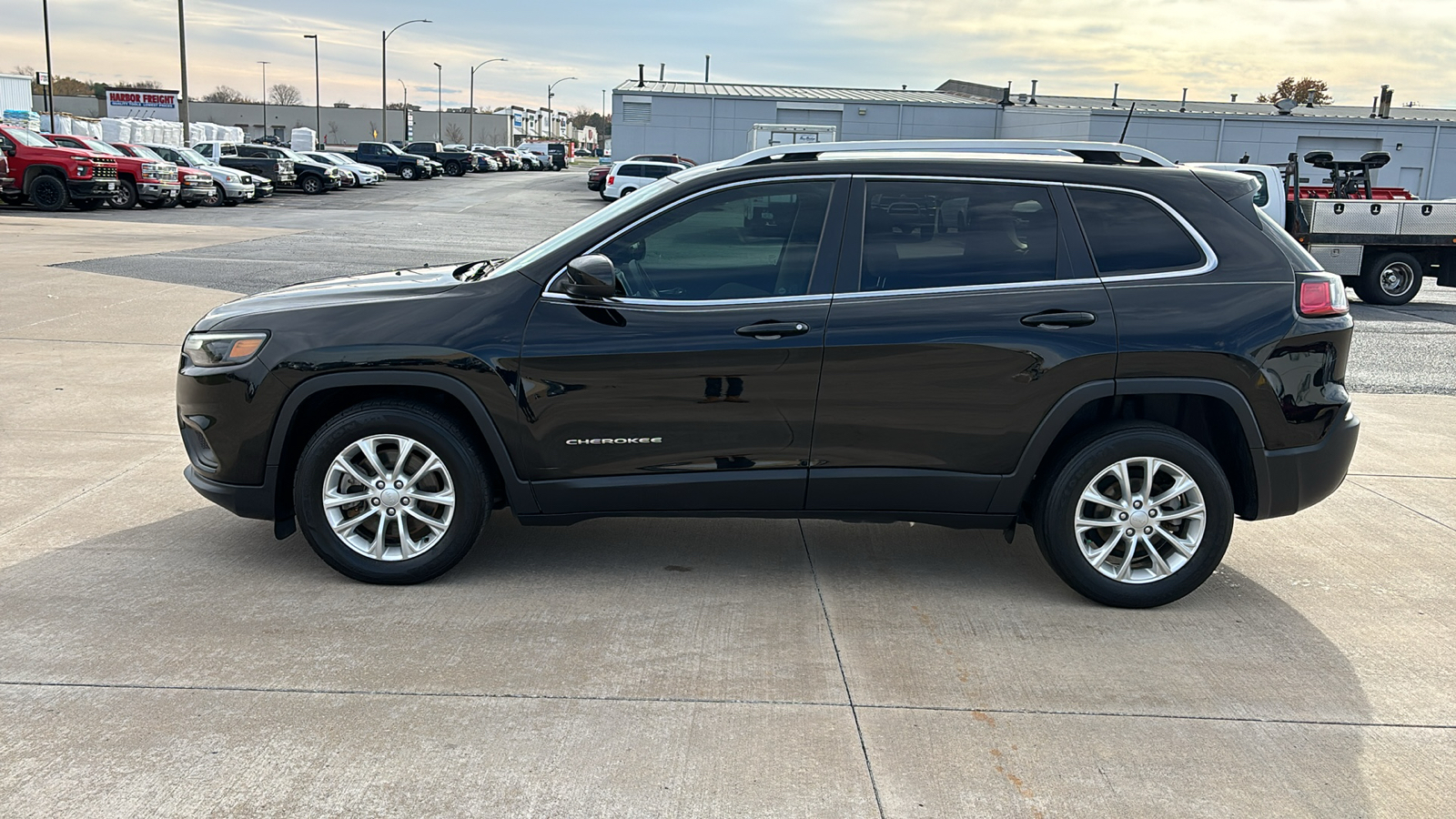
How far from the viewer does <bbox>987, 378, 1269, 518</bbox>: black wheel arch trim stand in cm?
461

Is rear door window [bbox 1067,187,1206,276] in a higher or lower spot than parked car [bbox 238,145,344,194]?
higher

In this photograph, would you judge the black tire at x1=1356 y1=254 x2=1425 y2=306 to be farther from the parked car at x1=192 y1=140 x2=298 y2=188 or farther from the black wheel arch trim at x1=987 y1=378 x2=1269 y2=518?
the parked car at x1=192 y1=140 x2=298 y2=188

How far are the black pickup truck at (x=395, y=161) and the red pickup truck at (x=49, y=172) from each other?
28706 mm

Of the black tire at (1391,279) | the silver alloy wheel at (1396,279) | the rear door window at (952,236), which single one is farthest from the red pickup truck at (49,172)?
the rear door window at (952,236)

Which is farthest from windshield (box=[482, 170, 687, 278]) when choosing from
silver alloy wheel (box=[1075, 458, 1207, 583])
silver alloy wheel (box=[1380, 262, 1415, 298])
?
silver alloy wheel (box=[1380, 262, 1415, 298])

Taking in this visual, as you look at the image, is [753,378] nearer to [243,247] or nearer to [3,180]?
[243,247]

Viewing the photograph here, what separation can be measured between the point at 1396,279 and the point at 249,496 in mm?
17029

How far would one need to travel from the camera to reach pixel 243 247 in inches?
801

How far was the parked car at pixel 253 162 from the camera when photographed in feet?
132

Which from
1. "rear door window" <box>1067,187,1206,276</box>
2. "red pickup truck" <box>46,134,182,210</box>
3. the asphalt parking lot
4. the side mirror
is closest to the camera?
the asphalt parking lot

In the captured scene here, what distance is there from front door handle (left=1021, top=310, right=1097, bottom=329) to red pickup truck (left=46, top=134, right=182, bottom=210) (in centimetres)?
2999

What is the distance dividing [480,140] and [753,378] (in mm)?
136093

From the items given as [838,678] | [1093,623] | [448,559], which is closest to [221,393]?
[448,559]

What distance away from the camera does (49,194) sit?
28266 mm
